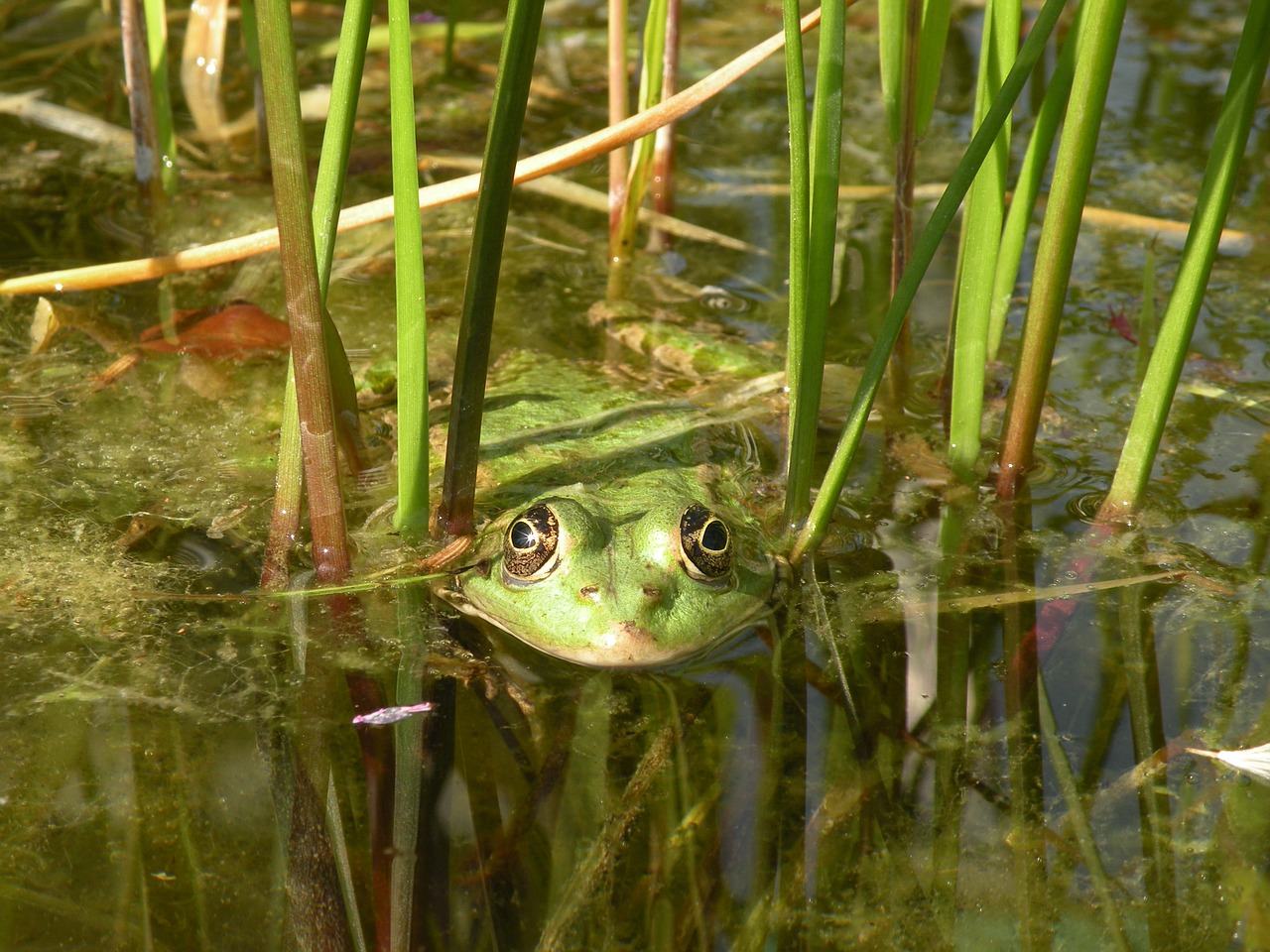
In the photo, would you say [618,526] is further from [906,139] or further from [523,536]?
[906,139]

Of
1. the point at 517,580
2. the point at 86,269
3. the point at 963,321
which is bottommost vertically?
the point at 517,580

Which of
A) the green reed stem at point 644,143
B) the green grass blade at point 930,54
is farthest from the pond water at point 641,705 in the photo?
the green grass blade at point 930,54

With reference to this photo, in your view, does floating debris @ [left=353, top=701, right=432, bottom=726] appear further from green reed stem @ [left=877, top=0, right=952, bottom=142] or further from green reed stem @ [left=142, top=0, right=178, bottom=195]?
green reed stem @ [left=142, top=0, right=178, bottom=195]

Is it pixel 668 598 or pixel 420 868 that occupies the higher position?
pixel 668 598

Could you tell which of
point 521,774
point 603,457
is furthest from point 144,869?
point 603,457

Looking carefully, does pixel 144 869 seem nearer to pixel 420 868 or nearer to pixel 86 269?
pixel 420 868

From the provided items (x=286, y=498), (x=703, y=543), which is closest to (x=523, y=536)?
(x=703, y=543)
